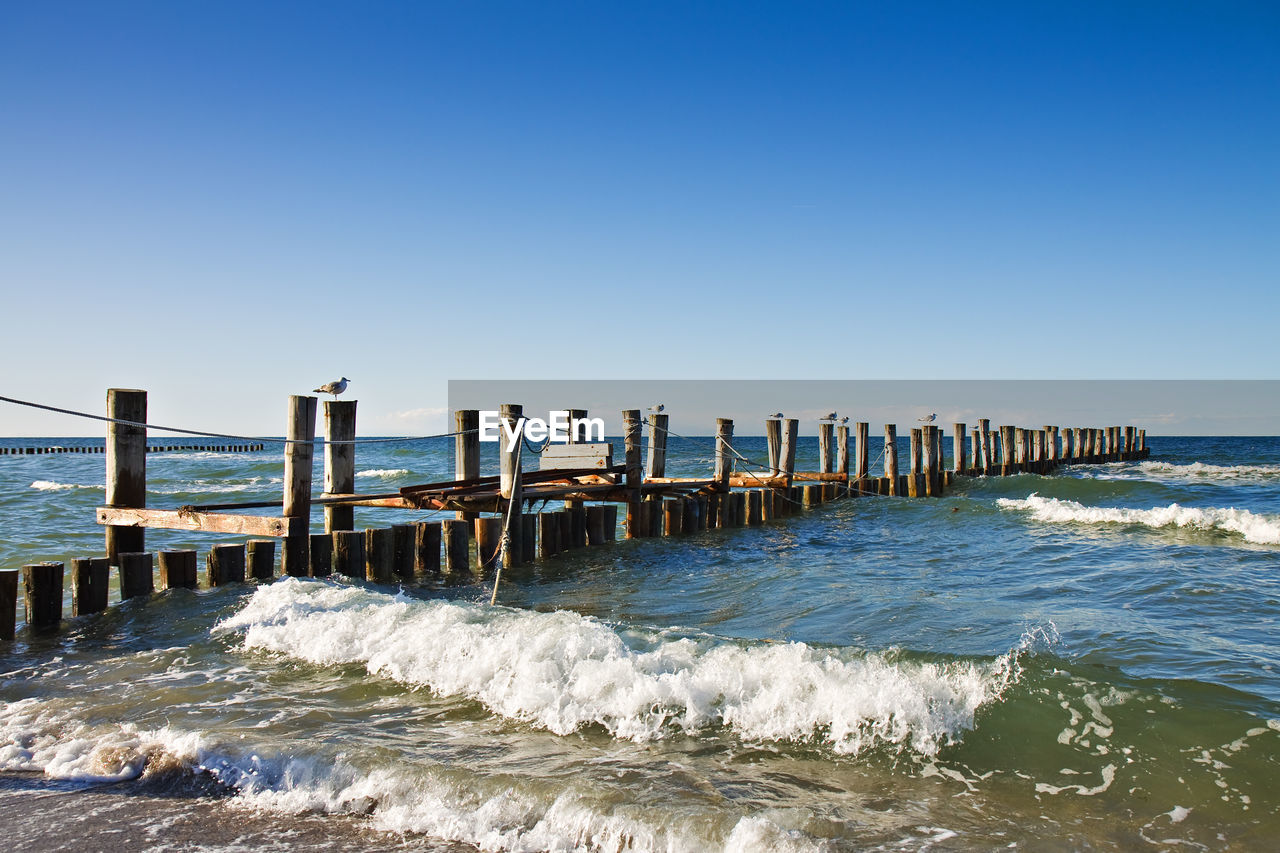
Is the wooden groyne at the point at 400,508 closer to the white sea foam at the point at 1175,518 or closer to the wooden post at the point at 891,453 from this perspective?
the wooden post at the point at 891,453

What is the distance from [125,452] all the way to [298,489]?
178cm

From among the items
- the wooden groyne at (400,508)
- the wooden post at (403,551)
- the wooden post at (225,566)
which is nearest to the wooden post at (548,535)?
the wooden groyne at (400,508)

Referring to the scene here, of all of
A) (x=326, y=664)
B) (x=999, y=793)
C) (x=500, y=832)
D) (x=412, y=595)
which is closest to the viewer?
(x=500, y=832)

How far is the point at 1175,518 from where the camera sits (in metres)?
16.0

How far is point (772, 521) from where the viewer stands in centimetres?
1734

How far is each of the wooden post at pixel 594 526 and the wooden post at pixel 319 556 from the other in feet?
14.6

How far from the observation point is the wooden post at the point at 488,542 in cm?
1172

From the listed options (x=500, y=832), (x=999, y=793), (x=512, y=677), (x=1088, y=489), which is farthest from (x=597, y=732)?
(x=1088, y=489)

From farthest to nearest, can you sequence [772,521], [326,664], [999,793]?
1. [772,521]
2. [326,664]
3. [999,793]

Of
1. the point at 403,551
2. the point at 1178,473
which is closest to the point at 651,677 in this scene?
the point at 403,551

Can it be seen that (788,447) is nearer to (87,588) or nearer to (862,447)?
(862,447)

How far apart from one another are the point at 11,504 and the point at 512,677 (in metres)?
19.1

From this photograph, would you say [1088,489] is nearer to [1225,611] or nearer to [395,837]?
[1225,611]

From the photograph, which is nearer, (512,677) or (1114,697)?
(1114,697)
